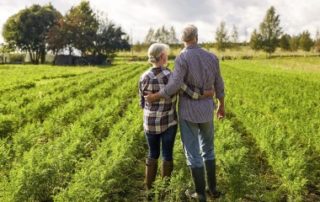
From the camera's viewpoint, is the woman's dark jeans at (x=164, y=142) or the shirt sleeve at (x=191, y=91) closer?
the shirt sleeve at (x=191, y=91)

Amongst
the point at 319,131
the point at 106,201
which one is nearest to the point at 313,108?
the point at 319,131

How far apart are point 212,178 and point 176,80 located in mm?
1418

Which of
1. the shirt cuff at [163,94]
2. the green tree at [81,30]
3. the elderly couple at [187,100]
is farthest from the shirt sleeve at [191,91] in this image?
the green tree at [81,30]

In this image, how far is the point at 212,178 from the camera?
569 cm

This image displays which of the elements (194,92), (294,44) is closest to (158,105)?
(194,92)

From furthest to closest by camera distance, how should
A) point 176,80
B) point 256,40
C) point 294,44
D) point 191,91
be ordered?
1. point 294,44
2. point 256,40
3. point 191,91
4. point 176,80

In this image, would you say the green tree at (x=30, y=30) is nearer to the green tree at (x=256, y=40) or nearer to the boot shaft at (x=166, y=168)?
the green tree at (x=256, y=40)

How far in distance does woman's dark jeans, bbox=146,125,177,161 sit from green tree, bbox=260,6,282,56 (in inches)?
2716

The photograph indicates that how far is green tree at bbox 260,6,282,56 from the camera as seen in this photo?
7219cm

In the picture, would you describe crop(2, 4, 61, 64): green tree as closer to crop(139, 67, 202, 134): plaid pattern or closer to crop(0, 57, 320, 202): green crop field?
crop(0, 57, 320, 202): green crop field

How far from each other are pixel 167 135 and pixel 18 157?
278cm

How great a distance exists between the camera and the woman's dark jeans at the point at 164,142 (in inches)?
217

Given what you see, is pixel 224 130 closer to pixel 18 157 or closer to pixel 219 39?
pixel 18 157

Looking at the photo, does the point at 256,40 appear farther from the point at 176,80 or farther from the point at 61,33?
the point at 176,80
